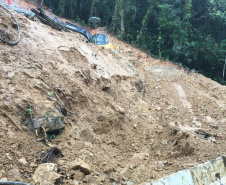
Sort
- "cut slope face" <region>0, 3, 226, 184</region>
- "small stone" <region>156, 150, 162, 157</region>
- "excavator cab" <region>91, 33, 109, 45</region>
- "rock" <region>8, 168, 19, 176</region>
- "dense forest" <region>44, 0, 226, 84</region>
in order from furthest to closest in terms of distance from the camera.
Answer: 1. "dense forest" <region>44, 0, 226, 84</region>
2. "excavator cab" <region>91, 33, 109, 45</region>
3. "small stone" <region>156, 150, 162, 157</region>
4. "cut slope face" <region>0, 3, 226, 184</region>
5. "rock" <region>8, 168, 19, 176</region>

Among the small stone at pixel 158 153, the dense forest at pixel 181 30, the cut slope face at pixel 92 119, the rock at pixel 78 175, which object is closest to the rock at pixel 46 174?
the cut slope face at pixel 92 119

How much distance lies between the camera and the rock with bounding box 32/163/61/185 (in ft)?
9.23

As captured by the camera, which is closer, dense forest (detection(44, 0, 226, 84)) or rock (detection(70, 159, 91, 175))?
rock (detection(70, 159, 91, 175))

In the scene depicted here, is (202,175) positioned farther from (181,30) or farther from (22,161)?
(181,30)

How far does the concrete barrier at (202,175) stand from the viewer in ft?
11.5

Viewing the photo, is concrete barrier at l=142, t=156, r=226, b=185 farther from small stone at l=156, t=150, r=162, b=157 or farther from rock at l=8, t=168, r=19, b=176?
rock at l=8, t=168, r=19, b=176

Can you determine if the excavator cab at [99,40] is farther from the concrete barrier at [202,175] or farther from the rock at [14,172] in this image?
the rock at [14,172]

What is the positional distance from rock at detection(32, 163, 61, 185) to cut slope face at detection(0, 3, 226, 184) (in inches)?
4.8

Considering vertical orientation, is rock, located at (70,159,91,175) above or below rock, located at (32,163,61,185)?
below

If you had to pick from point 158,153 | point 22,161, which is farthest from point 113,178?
point 158,153

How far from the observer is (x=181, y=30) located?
1741 cm

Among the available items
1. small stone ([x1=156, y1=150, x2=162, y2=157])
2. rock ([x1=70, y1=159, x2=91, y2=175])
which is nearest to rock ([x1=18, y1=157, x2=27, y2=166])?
rock ([x1=70, y1=159, x2=91, y2=175])

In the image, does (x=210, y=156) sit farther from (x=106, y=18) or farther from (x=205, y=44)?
(x=106, y=18)

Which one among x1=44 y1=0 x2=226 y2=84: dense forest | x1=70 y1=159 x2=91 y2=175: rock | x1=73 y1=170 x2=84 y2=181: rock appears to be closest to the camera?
Answer: x1=73 y1=170 x2=84 y2=181: rock
